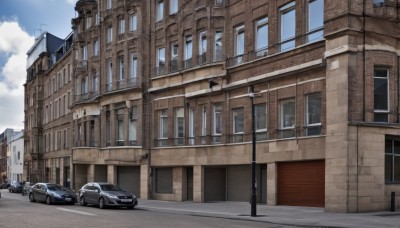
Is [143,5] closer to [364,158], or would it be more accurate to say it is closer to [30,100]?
[364,158]

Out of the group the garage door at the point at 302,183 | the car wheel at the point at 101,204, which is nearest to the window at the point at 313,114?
the garage door at the point at 302,183

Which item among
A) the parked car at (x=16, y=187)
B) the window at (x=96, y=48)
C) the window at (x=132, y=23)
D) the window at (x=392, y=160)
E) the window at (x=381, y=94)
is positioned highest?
the window at (x=132, y=23)

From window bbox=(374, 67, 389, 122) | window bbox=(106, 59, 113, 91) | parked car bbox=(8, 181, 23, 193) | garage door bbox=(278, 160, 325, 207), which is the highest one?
window bbox=(106, 59, 113, 91)

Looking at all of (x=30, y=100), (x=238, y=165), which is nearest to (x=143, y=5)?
(x=238, y=165)

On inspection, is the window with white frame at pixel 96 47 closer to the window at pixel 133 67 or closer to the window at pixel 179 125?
the window at pixel 133 67

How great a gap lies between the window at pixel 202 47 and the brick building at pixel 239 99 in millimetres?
72

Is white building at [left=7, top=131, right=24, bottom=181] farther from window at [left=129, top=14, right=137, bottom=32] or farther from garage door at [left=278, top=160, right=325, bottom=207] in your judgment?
garage door at [left=278, top=160, right=325, bottom=207]

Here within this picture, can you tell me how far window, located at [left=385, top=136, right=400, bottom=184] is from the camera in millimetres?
25719

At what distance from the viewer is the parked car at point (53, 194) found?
3419 centimetres

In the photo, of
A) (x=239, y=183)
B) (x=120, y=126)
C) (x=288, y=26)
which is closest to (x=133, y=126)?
(x=120, y=126)

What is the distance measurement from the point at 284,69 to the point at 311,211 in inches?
286

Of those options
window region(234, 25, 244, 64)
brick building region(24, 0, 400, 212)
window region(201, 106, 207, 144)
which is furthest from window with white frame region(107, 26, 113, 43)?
window region(234, 25, 244, 64)

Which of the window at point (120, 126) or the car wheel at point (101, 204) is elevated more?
the window at point (120, 126)

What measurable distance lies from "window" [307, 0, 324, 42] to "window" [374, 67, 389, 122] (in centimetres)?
314
